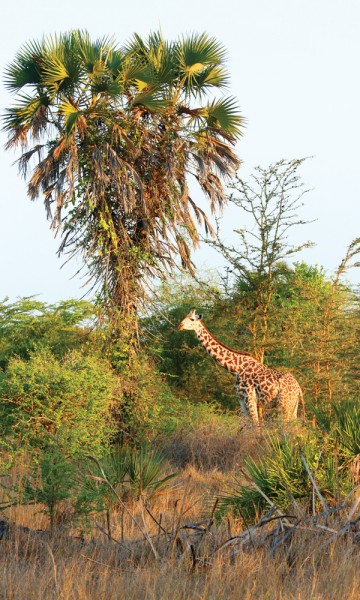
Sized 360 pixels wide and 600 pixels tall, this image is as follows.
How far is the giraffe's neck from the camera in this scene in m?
20.8

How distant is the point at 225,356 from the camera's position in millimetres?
20812

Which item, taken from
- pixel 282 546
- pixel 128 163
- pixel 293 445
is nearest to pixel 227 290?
pixel 128 163

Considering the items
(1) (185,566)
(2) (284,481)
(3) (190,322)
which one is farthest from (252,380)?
(1) (185,566)

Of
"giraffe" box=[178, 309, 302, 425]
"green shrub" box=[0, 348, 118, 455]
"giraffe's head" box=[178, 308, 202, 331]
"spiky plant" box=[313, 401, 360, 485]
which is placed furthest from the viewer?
"giraffe's head" box=[178, 308, 202, 331]

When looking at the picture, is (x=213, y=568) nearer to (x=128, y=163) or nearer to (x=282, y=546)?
(x=282, y=546)

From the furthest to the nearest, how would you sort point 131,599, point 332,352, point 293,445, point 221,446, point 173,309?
1. point 173,309
2. point 332,352
3. point 221,446
4. point 293,445
5. point 131,599

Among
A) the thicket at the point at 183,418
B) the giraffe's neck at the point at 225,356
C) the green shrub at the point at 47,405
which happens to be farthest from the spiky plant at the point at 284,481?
the giraffe's neck at the point at 225,356

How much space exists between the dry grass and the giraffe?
13069 mm

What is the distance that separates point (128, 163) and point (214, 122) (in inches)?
135

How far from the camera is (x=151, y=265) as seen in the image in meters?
20.2

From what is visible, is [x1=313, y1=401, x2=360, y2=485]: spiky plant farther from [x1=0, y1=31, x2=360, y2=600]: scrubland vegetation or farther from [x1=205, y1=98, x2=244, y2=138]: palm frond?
[x1=205, y1=98, x2=244, y2=138]: palm frond

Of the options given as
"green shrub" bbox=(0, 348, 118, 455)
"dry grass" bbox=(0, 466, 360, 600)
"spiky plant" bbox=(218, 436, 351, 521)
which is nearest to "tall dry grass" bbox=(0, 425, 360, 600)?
"dry grass" bbox=(0, 466, 360, 600)

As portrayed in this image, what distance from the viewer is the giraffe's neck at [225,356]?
20.8 m

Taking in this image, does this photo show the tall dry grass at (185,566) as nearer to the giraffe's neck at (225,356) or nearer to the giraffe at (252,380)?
the giraffe at (252,380)
